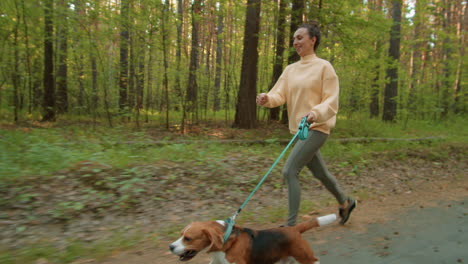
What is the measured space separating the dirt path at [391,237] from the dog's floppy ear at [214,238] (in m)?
0.87

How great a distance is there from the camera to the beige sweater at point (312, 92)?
3.30 m

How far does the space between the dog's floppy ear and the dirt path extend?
2.86 ft

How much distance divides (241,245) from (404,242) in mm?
2283

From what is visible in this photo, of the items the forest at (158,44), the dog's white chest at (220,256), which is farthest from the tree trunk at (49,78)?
the dog's white chest at (220,256)

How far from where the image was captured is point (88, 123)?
42.3 feet

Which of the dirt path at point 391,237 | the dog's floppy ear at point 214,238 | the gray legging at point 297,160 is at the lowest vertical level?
the dirt path at point 391,237

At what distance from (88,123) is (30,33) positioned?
396cm

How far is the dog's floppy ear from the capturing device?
2330 millimetres

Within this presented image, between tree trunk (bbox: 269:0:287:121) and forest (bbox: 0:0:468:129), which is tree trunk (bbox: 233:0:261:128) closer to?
forest (bbox: 0:0:468:129)

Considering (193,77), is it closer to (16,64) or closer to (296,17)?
(296,17)

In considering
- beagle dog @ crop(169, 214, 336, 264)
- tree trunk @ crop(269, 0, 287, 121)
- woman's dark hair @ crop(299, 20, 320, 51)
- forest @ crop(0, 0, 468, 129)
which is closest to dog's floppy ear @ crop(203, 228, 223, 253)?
beagle dog @ crop(169, 214, 336, 264)

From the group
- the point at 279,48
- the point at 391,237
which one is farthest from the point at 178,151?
the point at 279,48

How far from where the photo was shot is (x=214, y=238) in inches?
91.8

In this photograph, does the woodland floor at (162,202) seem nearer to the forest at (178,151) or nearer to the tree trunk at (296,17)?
the forest at (178,151)
